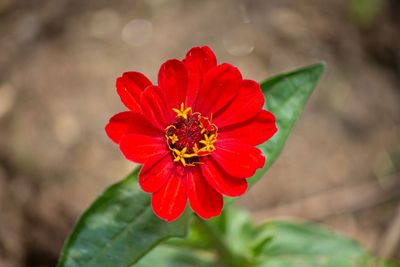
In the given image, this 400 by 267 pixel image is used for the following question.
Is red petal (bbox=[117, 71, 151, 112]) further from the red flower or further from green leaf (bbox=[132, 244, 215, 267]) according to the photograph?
green leaf (bbox=[132, 244, 215, 267])

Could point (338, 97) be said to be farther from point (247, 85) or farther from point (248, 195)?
point (247, 85)

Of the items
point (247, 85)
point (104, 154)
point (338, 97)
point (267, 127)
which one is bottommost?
point (267, 127)

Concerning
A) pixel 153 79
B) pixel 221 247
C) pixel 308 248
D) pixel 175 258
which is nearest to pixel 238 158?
pixel 221 247

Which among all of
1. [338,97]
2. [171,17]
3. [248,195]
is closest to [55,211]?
[248,195]

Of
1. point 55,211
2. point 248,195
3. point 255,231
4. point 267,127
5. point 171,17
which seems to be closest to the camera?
point 267,127

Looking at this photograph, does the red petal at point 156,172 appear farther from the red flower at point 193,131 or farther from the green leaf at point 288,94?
the green leaf at point 288,94

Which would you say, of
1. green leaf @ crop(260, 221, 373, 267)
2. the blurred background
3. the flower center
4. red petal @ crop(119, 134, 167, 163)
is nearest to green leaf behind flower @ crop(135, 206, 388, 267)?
green leaf @ crop(260, 221, 373, 267)

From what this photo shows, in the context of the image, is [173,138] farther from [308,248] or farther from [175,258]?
[308,248]
